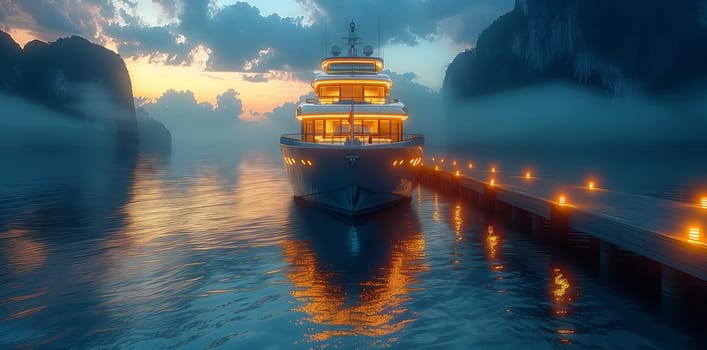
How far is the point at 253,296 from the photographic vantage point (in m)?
13.6

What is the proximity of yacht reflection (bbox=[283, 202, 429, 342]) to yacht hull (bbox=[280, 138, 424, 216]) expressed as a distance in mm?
1159

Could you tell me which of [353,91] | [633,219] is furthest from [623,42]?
[633,219]

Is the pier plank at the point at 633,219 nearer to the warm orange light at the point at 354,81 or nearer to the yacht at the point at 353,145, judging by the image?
the yacht at the point at 353,145

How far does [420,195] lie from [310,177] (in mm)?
15638

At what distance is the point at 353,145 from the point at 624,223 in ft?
42.8

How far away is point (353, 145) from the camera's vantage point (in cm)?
2345

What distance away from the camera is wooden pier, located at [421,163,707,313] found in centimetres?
1152

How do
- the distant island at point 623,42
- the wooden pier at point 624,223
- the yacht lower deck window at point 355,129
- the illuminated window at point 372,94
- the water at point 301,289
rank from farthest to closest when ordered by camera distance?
the distant island at point 623,42
the illuminated window at point 372,94
the yacht lower deck window at point 355,129
the wooden pier at point 624,223
the water at point 301,289

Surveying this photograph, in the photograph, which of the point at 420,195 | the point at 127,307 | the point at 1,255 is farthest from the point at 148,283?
the point at 420,195

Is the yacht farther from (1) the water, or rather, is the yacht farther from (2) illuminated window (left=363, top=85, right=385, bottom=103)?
(1) the water

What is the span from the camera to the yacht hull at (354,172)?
2327 cm

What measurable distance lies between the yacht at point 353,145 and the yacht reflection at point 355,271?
5.61 feet

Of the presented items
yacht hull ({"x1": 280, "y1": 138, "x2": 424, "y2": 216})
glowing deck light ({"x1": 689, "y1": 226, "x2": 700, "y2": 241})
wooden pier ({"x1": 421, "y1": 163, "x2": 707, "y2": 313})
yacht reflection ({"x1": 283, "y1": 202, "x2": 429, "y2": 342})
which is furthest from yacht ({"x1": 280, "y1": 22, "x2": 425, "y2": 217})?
glowing deck light ({"x1": 689, "y1": 226, "x2": 700, "y2": 241})

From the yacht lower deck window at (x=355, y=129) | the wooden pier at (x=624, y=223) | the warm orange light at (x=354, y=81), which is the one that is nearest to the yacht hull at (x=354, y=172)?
the yacht lower deck window at (x=355, y=129)
